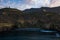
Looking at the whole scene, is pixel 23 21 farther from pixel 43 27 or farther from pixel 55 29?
pixel 55 29

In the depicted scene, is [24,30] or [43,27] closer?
[24,30]

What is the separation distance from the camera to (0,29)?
48938 millimetres

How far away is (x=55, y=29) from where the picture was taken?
163 ft

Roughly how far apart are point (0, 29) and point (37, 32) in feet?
30.4

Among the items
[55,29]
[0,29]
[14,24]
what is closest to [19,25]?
[14,24]


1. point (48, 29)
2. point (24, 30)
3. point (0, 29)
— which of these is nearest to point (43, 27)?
point (48, 29)

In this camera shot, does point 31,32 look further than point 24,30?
Yes

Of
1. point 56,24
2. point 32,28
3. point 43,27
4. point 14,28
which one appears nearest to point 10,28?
point 14,28

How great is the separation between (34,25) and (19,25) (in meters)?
3.93

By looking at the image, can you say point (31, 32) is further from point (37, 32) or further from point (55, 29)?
point (55, 29)

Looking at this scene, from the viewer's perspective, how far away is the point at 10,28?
48500 mm

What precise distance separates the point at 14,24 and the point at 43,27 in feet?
24.9

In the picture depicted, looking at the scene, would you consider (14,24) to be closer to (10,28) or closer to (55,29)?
(10,28)

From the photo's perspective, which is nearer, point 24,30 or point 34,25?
point 24,30
